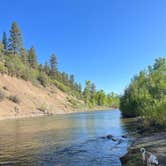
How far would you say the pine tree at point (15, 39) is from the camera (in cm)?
11495

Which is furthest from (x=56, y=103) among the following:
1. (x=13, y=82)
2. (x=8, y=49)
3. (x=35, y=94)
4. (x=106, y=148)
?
(x=106, y=148)

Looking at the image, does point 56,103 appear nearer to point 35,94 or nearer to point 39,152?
point 35,94

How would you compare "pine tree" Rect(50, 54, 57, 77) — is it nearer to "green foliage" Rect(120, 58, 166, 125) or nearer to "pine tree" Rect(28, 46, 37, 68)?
"pine tree" Rect(28, 46, 37, 68)

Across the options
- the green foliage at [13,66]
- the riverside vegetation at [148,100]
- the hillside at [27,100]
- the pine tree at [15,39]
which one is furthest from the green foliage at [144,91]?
the pine tree at [15,39]

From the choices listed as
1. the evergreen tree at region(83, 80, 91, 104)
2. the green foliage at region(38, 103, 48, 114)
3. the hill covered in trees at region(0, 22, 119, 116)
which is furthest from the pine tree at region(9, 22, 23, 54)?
the evergreen tree at region(83, 80, 91, 104)

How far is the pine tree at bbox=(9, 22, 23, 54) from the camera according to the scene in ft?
377

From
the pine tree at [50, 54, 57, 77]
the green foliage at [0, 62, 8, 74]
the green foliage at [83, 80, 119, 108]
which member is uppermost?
the pine tree at [50, 54, 57, 77]

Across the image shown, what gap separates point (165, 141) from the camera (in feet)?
58.4

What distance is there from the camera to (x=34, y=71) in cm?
12594

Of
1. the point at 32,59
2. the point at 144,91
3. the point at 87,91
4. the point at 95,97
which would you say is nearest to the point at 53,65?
the point at 32,59

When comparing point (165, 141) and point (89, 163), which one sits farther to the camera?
point (165, 141)

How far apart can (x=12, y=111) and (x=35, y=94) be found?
26.9 meters

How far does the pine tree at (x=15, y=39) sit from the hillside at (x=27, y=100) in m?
16.8

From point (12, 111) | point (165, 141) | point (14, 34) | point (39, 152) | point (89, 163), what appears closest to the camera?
point (89, 163)
